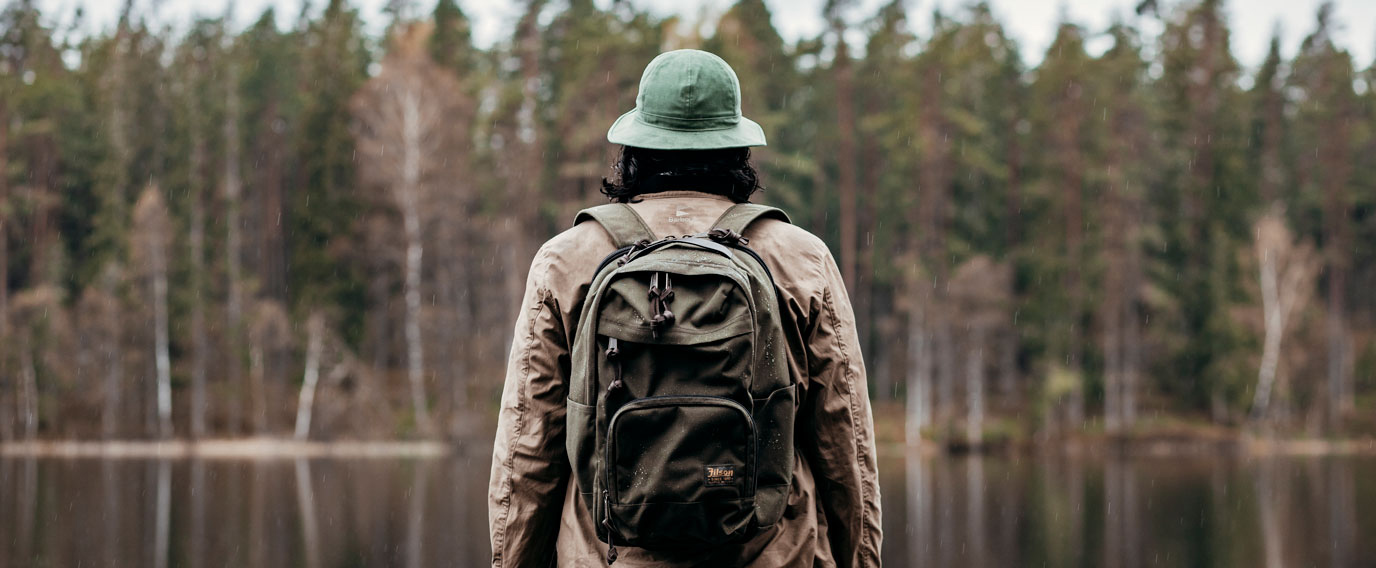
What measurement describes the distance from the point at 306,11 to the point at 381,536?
46777 mm

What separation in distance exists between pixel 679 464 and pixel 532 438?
15.8 inches

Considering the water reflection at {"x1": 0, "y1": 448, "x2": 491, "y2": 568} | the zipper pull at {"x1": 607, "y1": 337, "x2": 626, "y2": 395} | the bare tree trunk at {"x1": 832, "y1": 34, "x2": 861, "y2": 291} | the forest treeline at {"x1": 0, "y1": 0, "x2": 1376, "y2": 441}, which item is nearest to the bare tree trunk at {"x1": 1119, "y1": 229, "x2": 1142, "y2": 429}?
the forest treeline at {"x1": 0, "y1": 0, "x2": 1376, "y2": 441}

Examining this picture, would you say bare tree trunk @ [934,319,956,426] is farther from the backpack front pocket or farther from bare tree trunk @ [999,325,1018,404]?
the backpack front pocket

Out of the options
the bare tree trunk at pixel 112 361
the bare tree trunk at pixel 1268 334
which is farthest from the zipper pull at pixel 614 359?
the bare tree trunk at pixel 1268 334

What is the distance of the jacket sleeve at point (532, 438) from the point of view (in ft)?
9.64

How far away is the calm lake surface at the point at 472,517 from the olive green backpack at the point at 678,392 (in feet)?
34.5

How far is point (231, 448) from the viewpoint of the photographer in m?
38.9

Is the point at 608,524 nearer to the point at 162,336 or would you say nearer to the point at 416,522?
Answer: the point at 416,522

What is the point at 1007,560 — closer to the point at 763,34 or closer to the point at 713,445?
the point at 713,445

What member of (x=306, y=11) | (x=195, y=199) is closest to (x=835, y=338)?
(x=195, y=199)

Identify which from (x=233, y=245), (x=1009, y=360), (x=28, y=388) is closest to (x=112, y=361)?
(x=28, y=388)

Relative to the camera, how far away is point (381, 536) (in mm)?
15672

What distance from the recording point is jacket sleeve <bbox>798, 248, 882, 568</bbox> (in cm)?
297

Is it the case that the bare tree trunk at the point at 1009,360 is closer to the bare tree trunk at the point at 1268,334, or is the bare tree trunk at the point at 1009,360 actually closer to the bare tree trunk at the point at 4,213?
the bare tree trunk at the point at 1268,334
